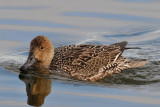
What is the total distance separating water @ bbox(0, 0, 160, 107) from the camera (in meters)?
9.78

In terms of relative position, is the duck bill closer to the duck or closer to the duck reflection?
the duck

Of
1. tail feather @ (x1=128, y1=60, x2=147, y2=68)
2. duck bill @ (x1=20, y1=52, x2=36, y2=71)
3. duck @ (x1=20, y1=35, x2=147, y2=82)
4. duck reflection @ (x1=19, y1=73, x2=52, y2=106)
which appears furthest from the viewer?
tail feather @ (x1=128, y1=60, x2=147, y2=68)

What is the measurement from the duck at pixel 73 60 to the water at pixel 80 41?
0.93 feet

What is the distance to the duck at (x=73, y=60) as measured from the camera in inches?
447

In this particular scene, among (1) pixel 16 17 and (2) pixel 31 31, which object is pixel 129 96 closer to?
(2) pixel 31 31

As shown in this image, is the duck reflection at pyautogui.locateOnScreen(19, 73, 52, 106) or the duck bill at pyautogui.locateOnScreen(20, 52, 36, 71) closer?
the duck reflection at pyautogui.locateOnScreen(19, 73, 52, 106)

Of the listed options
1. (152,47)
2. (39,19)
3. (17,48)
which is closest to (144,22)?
(152,47)

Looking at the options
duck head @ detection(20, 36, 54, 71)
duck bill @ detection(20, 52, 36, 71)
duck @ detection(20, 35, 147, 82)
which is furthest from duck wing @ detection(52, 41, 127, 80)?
duck bill @ detection(20, 52, 36, 71)

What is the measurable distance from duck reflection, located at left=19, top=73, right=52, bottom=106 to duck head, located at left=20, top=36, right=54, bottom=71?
27cm

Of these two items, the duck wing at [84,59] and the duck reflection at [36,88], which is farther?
the duck wing at [84,59]

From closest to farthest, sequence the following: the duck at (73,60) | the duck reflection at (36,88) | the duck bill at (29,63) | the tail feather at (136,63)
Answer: the duck reflection at (36,88)
the duck bill at (29,63)
the duck at (73,60)
the tail feather at (136,63)

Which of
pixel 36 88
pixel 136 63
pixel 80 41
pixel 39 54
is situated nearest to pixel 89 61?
pixel 39 54

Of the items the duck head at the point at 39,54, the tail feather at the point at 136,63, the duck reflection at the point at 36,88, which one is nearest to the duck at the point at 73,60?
the duck head at the point at 39,54

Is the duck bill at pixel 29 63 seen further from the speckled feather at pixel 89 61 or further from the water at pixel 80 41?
the speckled feather at pixel 89 61
